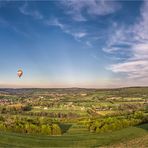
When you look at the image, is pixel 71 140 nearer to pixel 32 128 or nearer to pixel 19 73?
pixel 19 73

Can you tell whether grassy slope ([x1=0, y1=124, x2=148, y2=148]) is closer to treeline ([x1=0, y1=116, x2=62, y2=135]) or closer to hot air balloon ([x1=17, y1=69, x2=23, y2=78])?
treeline ([x1=0, y1=116, x2=62, y2=135])

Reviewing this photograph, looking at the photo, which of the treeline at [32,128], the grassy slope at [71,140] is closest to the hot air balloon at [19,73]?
the grassy slope at [71,140]

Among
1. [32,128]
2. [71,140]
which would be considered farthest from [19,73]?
[71,140]

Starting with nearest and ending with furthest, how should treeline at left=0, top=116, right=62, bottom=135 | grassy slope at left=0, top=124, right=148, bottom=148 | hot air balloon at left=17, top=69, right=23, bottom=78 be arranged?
grassy slope at left=0, top=124, right=148, bottom=148 → hot air balloon at left=17, top=69, right=23, bottom=78 → treeline at left=0, top=116, right=62, bottom=135

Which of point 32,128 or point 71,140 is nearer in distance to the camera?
point 71,140

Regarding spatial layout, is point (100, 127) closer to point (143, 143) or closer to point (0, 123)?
point (0, 123)

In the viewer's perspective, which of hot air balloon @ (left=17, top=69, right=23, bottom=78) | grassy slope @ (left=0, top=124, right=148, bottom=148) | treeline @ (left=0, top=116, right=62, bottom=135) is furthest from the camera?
treeline @ (left=0, top=116, right=62, bottom=135)

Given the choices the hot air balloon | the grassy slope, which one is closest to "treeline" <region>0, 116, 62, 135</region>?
the grassy slope

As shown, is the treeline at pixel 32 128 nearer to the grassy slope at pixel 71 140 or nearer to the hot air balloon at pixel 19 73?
the grassy slope at pixel 71 140

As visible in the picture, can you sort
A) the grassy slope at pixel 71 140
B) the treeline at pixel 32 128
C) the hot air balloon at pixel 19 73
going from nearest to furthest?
the grassy slope at pixel 71 140 < the hot air balloon at pixel 19 73 < the treeline at pixel 32 128

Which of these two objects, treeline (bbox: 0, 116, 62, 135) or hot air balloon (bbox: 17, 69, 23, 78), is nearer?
hot air balloon (bbox: 17, 69, 23, 78)

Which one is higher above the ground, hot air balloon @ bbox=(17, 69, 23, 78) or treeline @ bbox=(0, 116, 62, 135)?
hot air balloon @ bbox=(17, 69, 23, 78)

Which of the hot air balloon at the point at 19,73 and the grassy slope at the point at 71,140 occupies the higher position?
the hot air balloon at the point at 19,73
